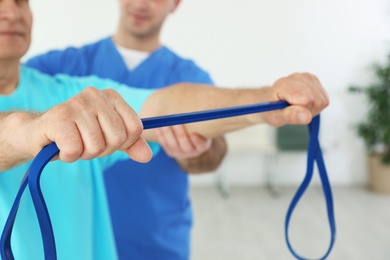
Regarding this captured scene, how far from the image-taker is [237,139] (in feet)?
16.1

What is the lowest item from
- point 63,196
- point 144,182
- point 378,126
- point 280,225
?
point 280,225

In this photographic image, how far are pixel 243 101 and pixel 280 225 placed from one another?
127 inches

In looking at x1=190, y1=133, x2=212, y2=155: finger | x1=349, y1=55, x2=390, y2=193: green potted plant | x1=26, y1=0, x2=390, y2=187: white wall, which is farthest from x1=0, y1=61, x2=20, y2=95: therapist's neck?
x1=349, y1=55, x2=390, y2=193: green potted plant

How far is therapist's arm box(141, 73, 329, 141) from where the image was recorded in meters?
0.83

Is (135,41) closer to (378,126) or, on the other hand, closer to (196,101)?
(196,101)

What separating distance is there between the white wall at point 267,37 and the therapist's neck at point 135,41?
3.20 m

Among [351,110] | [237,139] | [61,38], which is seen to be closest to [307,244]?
[237,139]

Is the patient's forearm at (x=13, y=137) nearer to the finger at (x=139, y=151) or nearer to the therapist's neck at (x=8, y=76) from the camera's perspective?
the finger at (x=139, y=151)

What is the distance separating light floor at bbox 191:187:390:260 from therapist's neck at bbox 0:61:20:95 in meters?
2.64

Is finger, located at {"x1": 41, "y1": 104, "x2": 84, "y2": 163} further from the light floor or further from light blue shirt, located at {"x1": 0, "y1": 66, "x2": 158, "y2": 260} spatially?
the light floor

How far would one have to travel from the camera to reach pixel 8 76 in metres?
0.96

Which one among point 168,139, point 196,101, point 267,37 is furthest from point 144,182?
point 267,37

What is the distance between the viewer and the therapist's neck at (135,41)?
64.5 inches

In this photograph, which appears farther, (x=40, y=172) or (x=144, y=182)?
(x=144, y=182)
